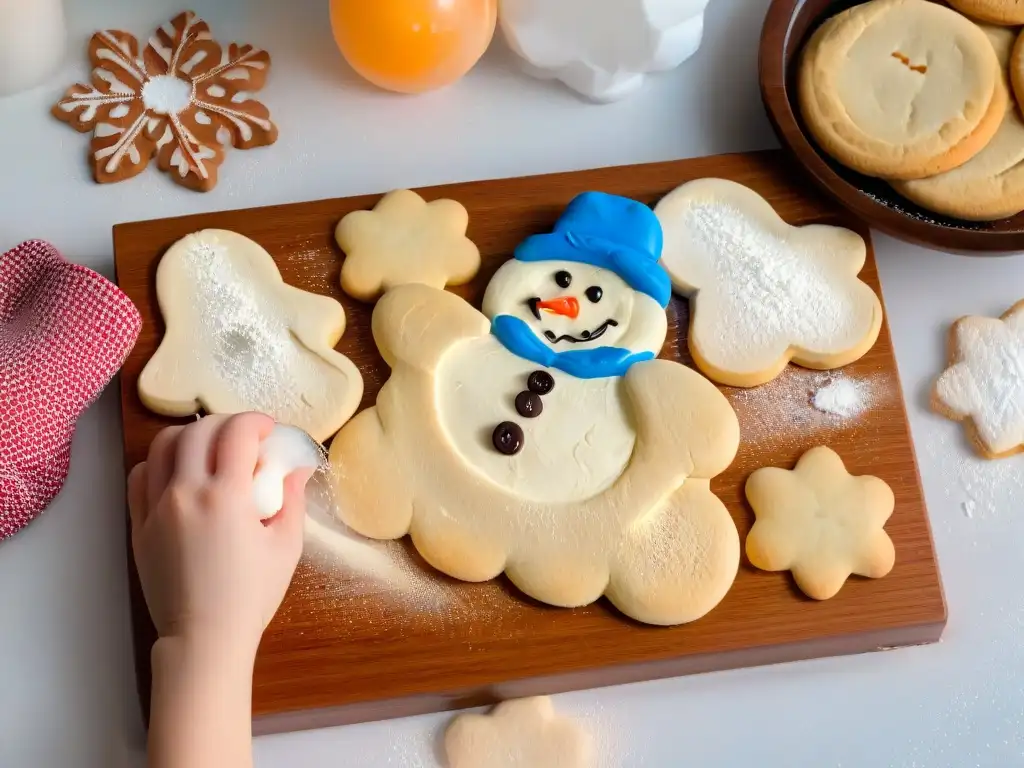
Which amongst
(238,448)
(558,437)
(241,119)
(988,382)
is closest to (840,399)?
(988,382)

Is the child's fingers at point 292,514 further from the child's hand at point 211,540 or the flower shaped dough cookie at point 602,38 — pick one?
the flower shaped dough cookie at point 602,38

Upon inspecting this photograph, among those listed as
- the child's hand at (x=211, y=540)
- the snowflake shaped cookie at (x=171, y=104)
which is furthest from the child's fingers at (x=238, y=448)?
the snowflake shaped cookie at (x=171, y=104)

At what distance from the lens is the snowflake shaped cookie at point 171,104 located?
1025 mm

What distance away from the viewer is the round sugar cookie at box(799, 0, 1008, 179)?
0.94m

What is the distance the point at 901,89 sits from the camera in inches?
38.1

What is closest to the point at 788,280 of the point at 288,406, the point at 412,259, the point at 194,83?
the point at 412,259

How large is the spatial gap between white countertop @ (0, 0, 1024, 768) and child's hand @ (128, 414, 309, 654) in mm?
179

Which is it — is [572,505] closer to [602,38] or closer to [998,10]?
[602,38]

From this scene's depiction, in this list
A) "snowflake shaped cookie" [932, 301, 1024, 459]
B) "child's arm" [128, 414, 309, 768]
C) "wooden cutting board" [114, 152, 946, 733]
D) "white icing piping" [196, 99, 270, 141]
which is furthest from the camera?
"white icing piping" [196, 99, 270, 141]

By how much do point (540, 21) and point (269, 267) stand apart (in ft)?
1.14

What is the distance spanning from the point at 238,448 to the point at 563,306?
0.31m

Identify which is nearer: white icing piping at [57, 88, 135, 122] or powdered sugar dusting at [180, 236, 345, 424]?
powdered sugar dusting at [180, 236, 345, 424]

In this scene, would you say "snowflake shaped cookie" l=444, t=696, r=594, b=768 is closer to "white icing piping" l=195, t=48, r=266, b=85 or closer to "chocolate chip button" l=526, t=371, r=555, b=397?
"chocolate chip button" l=526, t=371, r=555, b=397

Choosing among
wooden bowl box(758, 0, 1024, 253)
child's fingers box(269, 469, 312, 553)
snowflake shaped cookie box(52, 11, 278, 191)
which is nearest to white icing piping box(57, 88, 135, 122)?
snowflake shaped cookie box(52, 11, 278, 191)
